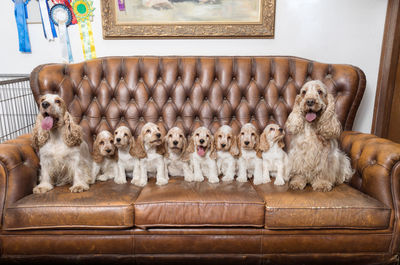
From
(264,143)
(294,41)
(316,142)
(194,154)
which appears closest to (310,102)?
(316,142)

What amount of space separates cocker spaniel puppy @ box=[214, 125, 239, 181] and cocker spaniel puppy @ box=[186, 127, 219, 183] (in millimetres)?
64

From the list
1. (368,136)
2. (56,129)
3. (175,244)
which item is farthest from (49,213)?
(368,136)

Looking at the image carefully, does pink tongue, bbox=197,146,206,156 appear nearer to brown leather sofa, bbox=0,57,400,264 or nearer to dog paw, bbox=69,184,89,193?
brown leather sofa, bbox=0,57,400,264

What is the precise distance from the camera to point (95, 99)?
2.88 m

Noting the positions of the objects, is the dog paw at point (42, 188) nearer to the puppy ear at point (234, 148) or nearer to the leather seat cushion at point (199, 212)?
the leather seat cushion at point (199, 212)

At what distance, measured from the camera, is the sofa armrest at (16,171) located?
6.68 feet

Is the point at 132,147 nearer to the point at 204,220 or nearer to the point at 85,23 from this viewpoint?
the point at 204,220

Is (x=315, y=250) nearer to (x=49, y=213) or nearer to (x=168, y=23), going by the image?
(x=49, y=213)

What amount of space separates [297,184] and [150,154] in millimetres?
1246

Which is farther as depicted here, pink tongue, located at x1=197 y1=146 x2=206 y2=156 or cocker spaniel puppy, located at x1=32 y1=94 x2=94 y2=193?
pink tongue, located at x1=197 y1=146 x2=206 y2=156

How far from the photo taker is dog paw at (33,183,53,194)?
87.1 inches

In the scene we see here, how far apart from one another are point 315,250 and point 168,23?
2570 millimetres

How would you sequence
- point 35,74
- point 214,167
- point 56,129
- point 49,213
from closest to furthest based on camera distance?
point 49,213 → point 56,129 → point 214,167 → point 35,74

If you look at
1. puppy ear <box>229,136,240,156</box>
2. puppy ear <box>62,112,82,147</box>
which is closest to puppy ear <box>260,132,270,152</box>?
puppy ear <box>229,136,240,156</box>
